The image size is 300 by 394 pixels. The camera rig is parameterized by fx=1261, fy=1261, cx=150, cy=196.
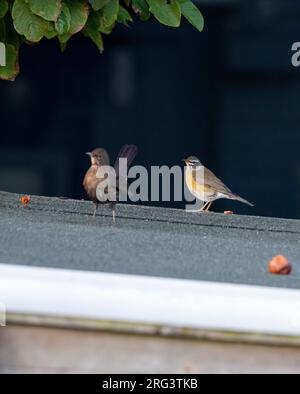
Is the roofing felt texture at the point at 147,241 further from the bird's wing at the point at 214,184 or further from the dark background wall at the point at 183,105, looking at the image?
the dark background wall at the point at 183,105

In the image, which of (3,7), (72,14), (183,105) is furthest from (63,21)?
(183,105)

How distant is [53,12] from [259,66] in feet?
9.95

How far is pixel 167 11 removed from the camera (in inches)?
155

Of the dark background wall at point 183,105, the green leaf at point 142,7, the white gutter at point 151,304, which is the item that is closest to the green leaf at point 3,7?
the green leaf at point 142,7

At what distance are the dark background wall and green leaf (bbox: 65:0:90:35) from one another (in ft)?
9.08

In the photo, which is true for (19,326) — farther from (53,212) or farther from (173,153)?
(173,153)

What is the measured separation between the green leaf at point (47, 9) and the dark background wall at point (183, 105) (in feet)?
9.60

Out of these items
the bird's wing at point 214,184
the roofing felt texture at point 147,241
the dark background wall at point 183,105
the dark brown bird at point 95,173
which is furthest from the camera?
the dark background wall at point 183,105

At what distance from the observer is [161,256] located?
10.6 ft

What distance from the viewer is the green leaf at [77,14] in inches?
154

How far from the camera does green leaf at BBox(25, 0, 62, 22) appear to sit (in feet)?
12.3

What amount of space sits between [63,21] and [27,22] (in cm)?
11

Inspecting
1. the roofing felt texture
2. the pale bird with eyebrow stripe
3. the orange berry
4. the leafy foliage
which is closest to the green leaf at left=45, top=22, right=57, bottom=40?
the leafy foliage

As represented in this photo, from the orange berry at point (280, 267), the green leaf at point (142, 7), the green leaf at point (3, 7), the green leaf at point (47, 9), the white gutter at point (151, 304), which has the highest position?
the green leaf at point (142, 7)
